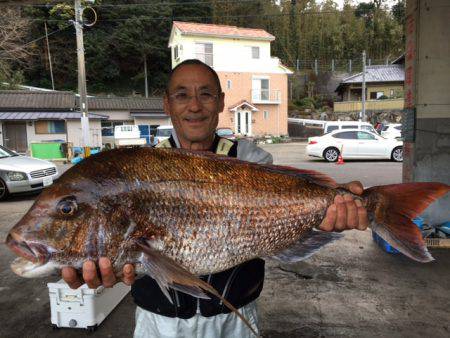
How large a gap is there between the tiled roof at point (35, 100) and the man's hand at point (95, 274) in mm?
29590

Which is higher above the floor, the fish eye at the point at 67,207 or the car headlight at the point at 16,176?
the fish eye at the point at 67,207

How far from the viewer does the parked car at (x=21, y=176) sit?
34.8 ft

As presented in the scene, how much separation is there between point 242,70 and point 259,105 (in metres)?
3.70

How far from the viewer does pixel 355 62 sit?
180ft

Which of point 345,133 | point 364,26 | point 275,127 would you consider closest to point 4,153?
point 345,133

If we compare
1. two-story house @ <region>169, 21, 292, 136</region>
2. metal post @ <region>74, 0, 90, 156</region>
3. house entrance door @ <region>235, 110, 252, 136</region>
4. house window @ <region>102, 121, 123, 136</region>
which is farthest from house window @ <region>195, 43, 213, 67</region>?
metal post @ <region>74, 0, 90, 156</region>

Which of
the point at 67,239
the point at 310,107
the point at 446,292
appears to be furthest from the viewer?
the point at 310,107

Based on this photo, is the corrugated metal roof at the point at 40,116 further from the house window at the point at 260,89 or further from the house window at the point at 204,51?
the house window at the point at 260,89

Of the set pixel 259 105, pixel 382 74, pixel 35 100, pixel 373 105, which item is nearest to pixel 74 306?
pixel 35 100

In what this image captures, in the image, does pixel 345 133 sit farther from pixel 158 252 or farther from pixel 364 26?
pixel 364 26

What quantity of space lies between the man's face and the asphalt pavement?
2349mm

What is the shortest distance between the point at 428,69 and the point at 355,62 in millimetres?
52674

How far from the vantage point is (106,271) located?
169 centimetres

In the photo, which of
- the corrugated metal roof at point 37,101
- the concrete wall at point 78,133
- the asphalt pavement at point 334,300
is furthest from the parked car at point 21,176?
the corrugated metal roof at point 37,101
